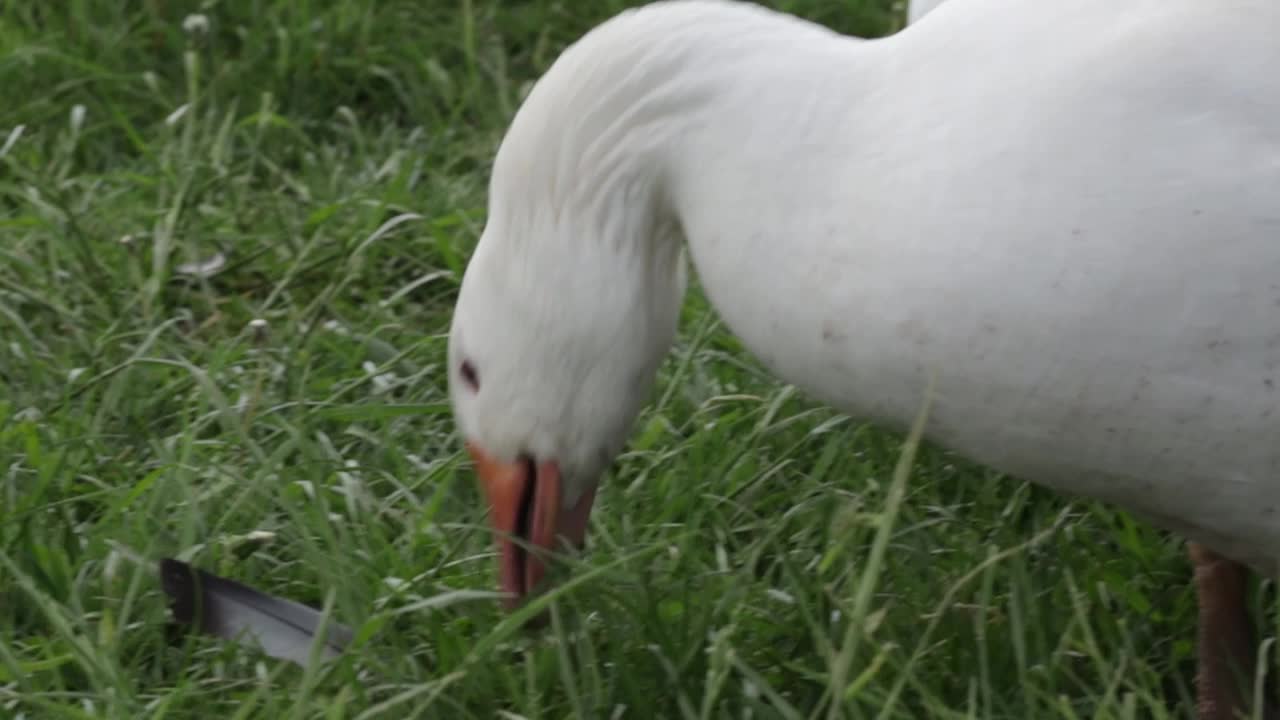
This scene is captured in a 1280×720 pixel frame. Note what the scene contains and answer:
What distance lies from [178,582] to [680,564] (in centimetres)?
75

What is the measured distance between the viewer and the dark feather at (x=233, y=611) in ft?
10.3

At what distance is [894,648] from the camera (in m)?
2.95

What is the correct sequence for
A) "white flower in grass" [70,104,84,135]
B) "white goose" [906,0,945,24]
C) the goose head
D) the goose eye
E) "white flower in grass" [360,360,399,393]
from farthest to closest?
"white flower in grass" [70,104,84,135] < "white flower in grass" [360,360,399,393] < "white goose" [906,0,945,24] < the goose eye < the goose head

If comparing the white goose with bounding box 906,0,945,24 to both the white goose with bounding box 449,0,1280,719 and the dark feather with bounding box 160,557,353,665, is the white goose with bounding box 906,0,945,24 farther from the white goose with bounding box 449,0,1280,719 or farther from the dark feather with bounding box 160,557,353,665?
the dark feather with bounding box 160,557,353,665

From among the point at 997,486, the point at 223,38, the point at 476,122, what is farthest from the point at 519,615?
the point at 223,38

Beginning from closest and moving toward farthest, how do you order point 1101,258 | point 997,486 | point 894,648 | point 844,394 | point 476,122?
point 1101,258
point 844,394
point 894,648
point 997,486
point 476,122

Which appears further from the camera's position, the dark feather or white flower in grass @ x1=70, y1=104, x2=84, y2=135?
white flower in grass @ x1=70, y1=104, x2=84, y2=135

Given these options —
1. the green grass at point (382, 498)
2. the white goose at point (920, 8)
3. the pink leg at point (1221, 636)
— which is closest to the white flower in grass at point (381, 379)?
the green grass at point (382, 498)

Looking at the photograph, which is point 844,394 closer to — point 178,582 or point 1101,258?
point 1101,258

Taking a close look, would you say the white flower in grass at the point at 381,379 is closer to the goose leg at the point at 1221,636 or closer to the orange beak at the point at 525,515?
the orange beak at the point at 525,515

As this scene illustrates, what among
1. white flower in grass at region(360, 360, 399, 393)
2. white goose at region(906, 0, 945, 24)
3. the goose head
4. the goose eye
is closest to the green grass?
white flower in grass at region(360, 360, 399, 393)

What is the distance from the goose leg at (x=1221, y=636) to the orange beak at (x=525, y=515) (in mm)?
910

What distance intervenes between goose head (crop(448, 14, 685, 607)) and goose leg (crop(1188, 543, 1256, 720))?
870mm

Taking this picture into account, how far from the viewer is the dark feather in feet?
10.3
